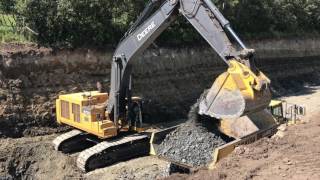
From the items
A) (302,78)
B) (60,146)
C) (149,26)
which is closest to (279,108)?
(149,26)

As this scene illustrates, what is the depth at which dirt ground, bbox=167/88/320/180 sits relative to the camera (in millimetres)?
11367

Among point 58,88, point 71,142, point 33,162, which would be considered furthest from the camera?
point 58,88

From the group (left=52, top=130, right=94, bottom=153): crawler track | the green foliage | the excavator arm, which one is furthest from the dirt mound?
the green foliage

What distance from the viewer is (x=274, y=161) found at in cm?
1205

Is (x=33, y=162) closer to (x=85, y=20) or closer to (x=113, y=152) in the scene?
(x=113, y=152)

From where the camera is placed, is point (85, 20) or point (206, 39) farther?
point (85, 20)

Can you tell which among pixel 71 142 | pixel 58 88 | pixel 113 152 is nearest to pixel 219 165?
pixel 113 152

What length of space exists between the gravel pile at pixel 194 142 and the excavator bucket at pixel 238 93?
1.31 metres

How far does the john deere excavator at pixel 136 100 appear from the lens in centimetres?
1198

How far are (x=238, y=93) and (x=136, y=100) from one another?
4699 millimetres

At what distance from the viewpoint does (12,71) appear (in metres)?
17.8

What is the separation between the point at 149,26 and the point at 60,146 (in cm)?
476

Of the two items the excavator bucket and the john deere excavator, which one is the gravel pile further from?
the excavator bucket

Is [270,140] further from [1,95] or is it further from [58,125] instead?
[1,95]
